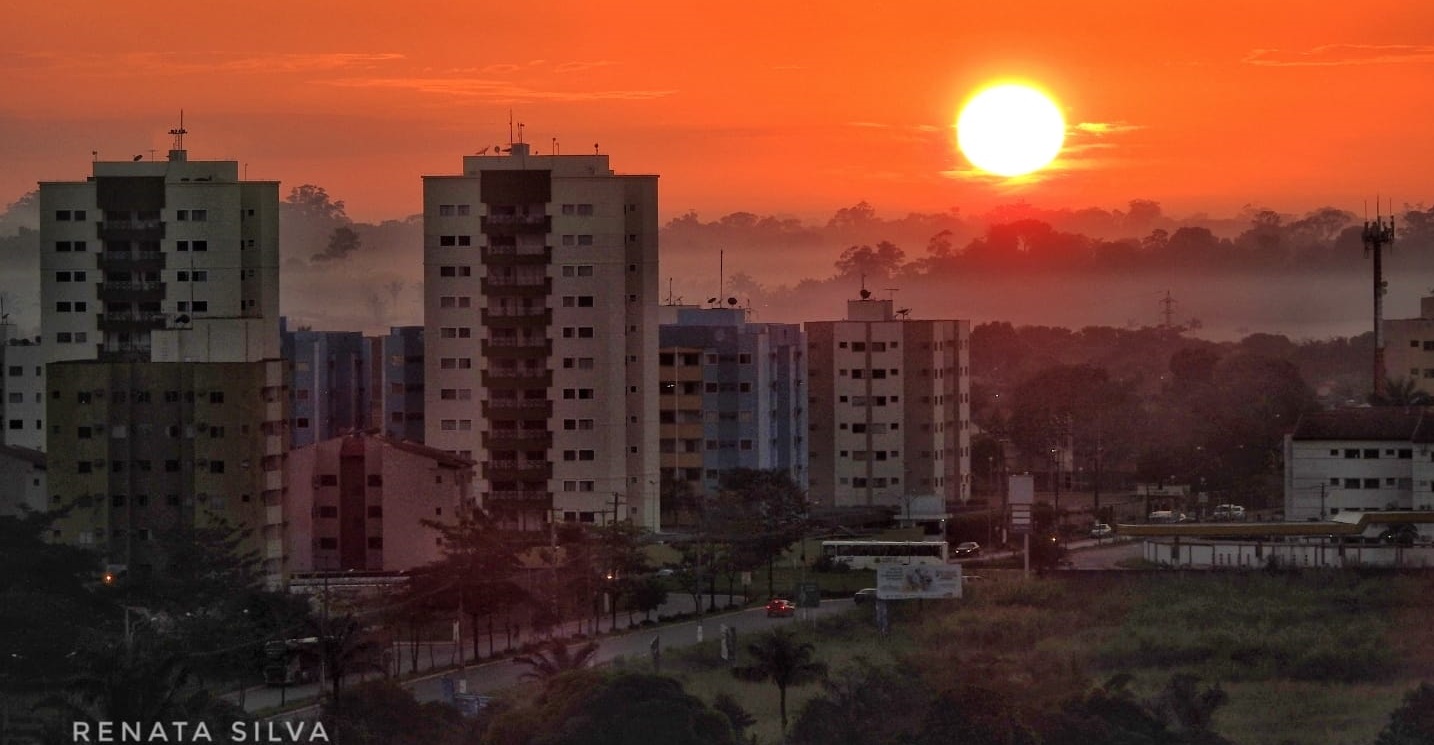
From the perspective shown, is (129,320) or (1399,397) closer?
(129,320)

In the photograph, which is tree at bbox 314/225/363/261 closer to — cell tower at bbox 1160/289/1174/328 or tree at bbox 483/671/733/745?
cell tower at bbox 1160/289/1174/328

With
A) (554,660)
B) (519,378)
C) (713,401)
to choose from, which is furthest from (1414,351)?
(554,660)

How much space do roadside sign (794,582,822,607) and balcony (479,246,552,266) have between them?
5687 mm

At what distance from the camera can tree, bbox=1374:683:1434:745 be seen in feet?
43.9

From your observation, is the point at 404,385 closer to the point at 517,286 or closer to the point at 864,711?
the point at 517,286

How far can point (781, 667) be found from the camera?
14.5m

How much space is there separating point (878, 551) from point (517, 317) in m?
4.29

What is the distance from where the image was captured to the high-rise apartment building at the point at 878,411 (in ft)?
92.6

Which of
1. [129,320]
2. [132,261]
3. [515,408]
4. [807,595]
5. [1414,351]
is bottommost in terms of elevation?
[807,595]

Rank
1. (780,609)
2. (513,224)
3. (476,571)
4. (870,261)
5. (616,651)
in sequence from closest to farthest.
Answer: (616,651) < (476,571) < (780,609) < (513,224) < (870,261)

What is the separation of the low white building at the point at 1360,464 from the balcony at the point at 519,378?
278 inches

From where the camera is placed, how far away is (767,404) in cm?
2670

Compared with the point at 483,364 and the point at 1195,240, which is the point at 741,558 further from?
the point at 1195,240

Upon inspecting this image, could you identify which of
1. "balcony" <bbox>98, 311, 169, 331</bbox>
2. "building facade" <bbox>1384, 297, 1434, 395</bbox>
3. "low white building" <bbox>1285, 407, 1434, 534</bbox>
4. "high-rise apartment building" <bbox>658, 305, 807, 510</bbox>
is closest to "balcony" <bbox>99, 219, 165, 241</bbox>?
"balcony" <bbox>98, 311, 169, 331</bbox>
